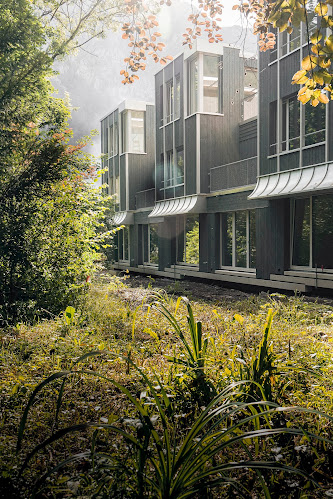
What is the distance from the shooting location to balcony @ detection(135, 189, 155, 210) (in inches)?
1068

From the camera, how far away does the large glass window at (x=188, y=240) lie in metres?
21.3

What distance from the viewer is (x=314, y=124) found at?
13.9 metres

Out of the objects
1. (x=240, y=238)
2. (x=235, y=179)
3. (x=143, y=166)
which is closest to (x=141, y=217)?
(x=143, y=166)

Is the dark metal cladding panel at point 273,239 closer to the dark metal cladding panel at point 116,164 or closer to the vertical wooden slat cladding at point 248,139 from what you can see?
the vertical wooden slat cladding at point 248,139

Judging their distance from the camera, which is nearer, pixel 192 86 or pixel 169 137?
pixel 192 86

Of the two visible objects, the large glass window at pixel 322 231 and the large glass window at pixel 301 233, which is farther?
the large glass window at pixel 301 233

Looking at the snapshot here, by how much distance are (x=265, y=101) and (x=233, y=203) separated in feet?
12.9

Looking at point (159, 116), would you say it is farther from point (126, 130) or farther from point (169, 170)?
point (126, 130)

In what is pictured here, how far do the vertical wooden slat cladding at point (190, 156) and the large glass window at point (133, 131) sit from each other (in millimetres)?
9683

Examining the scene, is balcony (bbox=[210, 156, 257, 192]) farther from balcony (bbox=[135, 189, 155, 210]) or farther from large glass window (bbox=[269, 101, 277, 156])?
balcony (bbox=[135, 189, 155, 210])

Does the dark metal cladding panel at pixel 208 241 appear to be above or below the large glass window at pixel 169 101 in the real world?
below

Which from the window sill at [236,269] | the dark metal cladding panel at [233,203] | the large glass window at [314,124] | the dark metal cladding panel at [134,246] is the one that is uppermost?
the large glass window at [314,124]

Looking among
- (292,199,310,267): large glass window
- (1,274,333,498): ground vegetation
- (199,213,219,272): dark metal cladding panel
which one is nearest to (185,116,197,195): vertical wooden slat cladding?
(199,213,219,272): dark metal cladding panel

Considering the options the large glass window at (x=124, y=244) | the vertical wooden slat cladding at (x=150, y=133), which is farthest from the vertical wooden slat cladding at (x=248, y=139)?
the large glass window at (x=124, y=244)
